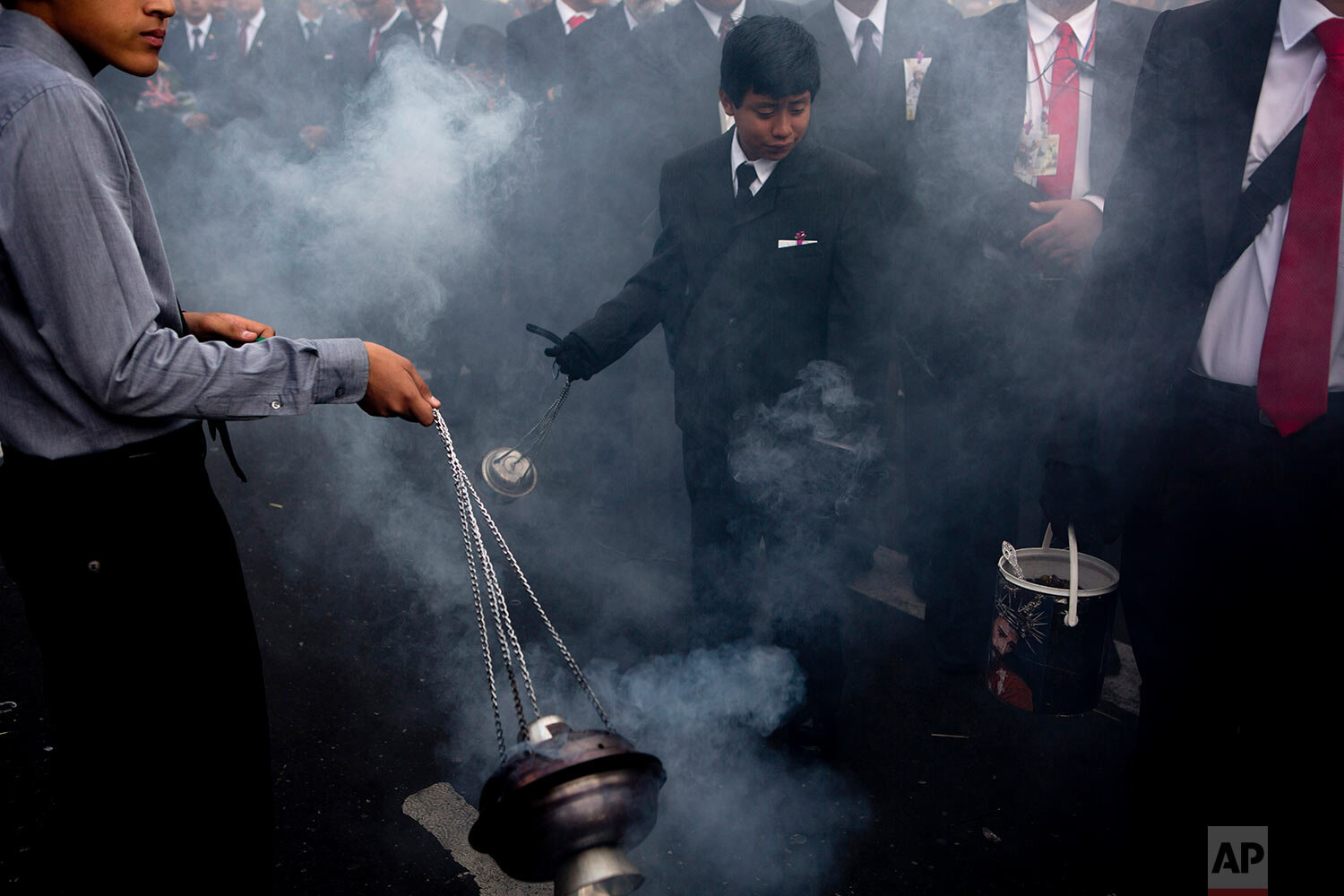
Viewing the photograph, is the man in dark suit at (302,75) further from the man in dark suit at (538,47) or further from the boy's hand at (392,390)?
the boy's hand at (392,390)

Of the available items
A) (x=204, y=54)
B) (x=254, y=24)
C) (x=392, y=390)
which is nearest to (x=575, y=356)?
(x=392, y=390)

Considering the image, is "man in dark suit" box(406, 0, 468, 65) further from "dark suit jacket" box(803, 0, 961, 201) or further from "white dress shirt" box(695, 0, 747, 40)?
"dark suit jacket" box(803, 0, 961, 201)

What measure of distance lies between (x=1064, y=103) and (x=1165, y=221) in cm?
125

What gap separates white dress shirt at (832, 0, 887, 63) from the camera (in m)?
4.30

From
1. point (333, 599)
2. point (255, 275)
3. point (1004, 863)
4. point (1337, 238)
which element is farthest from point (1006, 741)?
point (255, 275)

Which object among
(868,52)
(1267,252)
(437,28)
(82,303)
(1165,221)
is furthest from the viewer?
(437,28)

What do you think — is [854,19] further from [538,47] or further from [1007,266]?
[538,47]

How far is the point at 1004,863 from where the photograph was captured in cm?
275

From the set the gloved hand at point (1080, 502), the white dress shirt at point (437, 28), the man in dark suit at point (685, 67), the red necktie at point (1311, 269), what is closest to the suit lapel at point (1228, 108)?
the red necktie at point (1311, 269)

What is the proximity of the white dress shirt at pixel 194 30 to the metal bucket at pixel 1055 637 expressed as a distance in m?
9.37

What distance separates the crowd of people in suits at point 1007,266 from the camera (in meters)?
2.28

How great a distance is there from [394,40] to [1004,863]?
24.3 feet

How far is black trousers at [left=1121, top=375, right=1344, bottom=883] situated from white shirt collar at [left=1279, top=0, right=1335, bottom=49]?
86 centimetres

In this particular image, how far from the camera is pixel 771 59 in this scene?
115 inches
